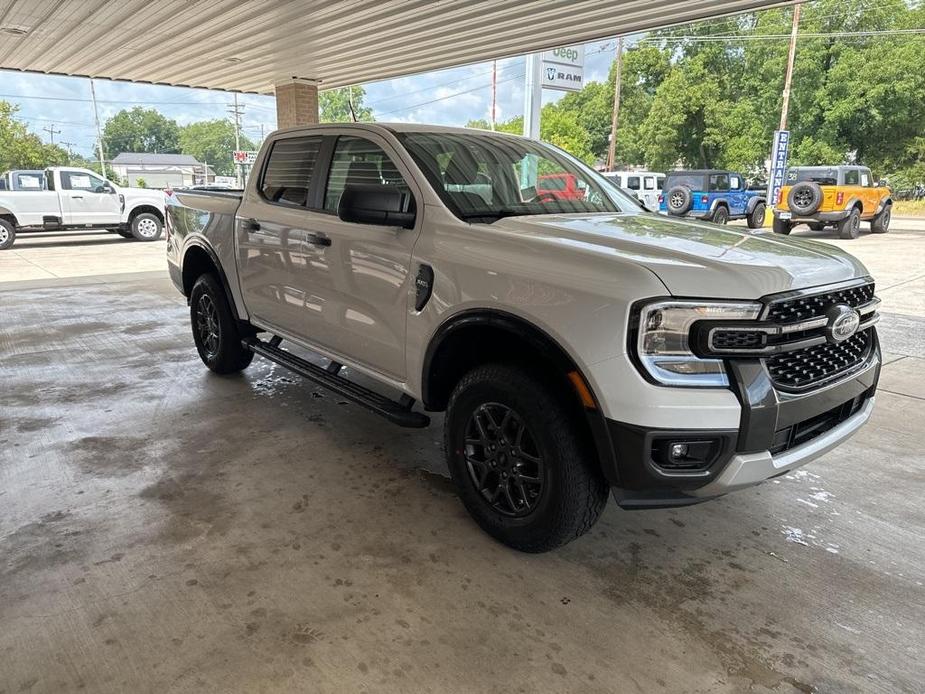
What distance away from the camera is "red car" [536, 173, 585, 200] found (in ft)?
11.4

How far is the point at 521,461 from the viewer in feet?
8.57

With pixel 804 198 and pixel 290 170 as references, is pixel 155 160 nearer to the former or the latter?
pixel 804 198

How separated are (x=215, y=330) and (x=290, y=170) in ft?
5.29

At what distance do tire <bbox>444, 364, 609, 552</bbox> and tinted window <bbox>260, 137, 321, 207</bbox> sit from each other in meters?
1.88

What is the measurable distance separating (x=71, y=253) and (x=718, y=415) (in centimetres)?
1565

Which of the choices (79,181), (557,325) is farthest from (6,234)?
(557,325)

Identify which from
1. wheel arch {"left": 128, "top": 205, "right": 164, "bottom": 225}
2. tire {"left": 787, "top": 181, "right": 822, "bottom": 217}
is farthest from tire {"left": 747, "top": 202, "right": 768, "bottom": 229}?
wheel arch {"left": 128, "top": 205, "right": 164, "bottom": 225}

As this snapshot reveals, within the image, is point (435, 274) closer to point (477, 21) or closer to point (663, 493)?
point (663, 493)

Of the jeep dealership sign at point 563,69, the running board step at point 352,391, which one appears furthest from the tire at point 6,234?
the running board step at point 352,391

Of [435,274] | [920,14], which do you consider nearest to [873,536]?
[435,274]

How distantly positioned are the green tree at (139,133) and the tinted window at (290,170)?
13416cm

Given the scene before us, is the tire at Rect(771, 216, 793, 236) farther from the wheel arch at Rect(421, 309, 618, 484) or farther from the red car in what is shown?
the wheel arch at Rect(421, 309, 618, 484)

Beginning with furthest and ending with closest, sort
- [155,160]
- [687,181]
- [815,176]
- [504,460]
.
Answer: [155,160], [687,181], [815,176], [504,460]

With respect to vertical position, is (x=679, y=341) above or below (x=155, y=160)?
below
